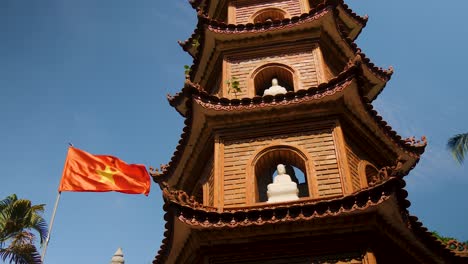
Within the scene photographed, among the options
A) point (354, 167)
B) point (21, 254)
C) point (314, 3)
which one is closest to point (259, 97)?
point (354, 167)

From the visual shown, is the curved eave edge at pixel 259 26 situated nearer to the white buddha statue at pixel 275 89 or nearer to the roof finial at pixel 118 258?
the white buddha statue at pixel 275 89

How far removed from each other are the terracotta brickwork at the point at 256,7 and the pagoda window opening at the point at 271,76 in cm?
299

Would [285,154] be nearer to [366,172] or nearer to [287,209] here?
[366,172]

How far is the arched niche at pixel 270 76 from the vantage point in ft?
49.4

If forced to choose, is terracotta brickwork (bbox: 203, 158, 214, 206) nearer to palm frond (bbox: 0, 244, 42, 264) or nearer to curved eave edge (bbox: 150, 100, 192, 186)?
curved eave edge (bbox: 150, 100, 192, 186)

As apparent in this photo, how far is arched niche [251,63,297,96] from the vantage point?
1505cm

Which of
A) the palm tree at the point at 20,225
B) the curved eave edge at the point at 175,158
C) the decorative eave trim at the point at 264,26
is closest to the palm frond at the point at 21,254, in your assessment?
the palm tree at the point at 20,225

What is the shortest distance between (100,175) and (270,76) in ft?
21.5

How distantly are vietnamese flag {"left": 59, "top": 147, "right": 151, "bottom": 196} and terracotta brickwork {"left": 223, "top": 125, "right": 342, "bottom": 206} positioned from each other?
292 cm

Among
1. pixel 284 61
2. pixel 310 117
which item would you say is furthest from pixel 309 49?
pixel 310 117

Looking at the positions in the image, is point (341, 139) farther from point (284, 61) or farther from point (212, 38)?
point (212, 38)

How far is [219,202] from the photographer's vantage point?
38.5 feet

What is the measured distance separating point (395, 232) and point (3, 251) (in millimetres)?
14036

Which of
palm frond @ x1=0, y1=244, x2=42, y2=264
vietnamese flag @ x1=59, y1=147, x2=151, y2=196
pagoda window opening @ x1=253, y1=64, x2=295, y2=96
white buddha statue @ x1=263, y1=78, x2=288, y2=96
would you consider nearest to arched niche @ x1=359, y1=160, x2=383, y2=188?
white buddha statue @ x1=263, y1=78, x2=288, y2=96
